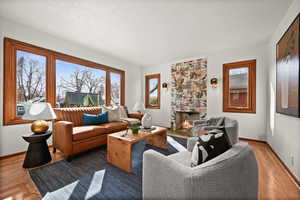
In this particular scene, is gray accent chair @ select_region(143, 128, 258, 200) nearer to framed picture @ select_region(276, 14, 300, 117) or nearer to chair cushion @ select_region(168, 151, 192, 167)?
chair cushion @ select_region(168, 151, 192, 167)

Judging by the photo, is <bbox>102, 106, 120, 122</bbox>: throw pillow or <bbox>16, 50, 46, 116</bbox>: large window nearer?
<bbox>16, 50, 46, 116</bbox>: large window

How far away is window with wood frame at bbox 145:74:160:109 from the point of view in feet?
16.7

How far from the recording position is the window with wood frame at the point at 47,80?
2.34 metres

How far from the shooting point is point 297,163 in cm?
162

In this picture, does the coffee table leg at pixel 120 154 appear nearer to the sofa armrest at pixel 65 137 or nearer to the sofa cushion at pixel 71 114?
the sofa armrest at pixel 65 137

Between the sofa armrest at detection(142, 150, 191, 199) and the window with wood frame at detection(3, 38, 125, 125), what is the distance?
9.47ft

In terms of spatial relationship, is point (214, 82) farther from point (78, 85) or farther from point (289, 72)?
point (78, 85)

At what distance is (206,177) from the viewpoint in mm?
712

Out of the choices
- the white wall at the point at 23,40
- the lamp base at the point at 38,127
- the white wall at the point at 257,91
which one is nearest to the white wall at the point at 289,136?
the white wall at the point at 257,91

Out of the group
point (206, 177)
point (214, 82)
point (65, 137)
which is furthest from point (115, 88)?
point (206, 177)

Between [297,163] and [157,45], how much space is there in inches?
131

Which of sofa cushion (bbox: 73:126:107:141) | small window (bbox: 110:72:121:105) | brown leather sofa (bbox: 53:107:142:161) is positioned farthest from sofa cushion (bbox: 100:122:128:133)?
small window (bbox: 110:72:121:105)

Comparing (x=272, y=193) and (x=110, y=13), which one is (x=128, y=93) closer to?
(x=110, y=13)

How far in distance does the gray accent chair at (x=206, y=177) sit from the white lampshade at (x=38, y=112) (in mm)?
1900
